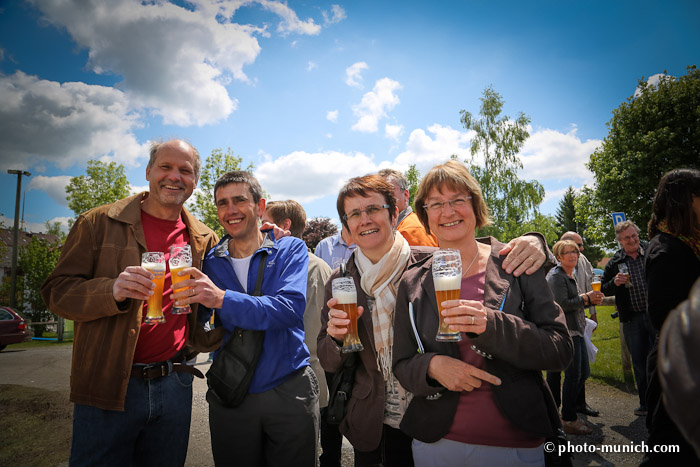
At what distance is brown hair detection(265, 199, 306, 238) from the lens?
4426 millimetres

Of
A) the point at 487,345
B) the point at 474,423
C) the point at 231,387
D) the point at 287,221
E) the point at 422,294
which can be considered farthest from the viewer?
the point at 287,221

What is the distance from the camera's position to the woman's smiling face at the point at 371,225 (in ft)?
7.96

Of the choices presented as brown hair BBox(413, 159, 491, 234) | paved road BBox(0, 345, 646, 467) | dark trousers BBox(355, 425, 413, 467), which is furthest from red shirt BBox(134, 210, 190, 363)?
paved road BBox(0, 345, 646, 467)

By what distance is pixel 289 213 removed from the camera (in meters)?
4.48

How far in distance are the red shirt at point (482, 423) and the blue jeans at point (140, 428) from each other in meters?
1.78

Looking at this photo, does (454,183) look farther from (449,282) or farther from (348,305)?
(348,305)

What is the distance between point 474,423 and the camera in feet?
5.53

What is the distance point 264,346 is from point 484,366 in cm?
141

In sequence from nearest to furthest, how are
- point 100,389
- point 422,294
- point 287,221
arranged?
point 422,294
point 100,389
point 287,221

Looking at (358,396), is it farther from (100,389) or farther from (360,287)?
(100,389)

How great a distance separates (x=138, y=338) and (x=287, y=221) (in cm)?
232

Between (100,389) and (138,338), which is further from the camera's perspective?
(138,338)

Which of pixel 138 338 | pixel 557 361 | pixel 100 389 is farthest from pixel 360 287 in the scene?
pixel 100 389

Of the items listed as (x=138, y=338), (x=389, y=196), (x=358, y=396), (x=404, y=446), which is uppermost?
(x=389, y=196)
